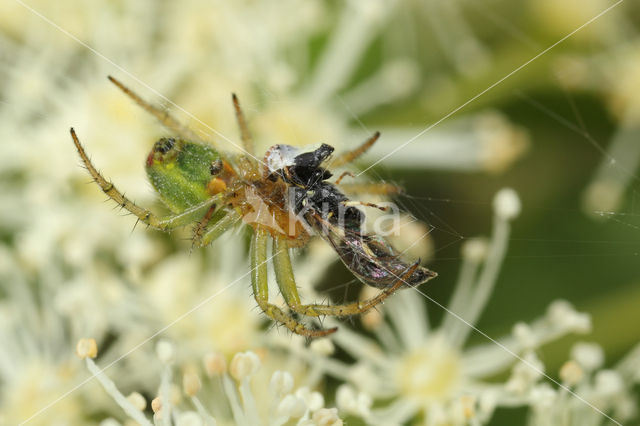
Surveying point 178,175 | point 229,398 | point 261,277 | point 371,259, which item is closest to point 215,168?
point 178,175

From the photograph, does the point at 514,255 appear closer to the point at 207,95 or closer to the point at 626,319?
the point at 626,319

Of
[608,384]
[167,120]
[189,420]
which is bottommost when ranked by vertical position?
[608,384]

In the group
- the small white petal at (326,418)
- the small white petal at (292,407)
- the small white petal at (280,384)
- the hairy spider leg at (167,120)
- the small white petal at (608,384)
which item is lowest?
the small white petal at (608,384)

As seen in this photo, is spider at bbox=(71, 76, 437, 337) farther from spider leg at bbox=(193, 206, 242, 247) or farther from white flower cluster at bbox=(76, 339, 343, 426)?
white flower cluster at bbox=(76, 339, 343, 426)

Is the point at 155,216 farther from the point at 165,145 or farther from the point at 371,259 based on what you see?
the point at 371,259

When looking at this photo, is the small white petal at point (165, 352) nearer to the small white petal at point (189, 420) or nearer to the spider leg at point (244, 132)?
the small white petal at point (189, 420)

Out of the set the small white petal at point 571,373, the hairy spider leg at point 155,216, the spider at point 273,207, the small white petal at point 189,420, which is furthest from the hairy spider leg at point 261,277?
the small white petal at point 571,373

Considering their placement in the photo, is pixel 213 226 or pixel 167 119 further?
pixel 167 119
